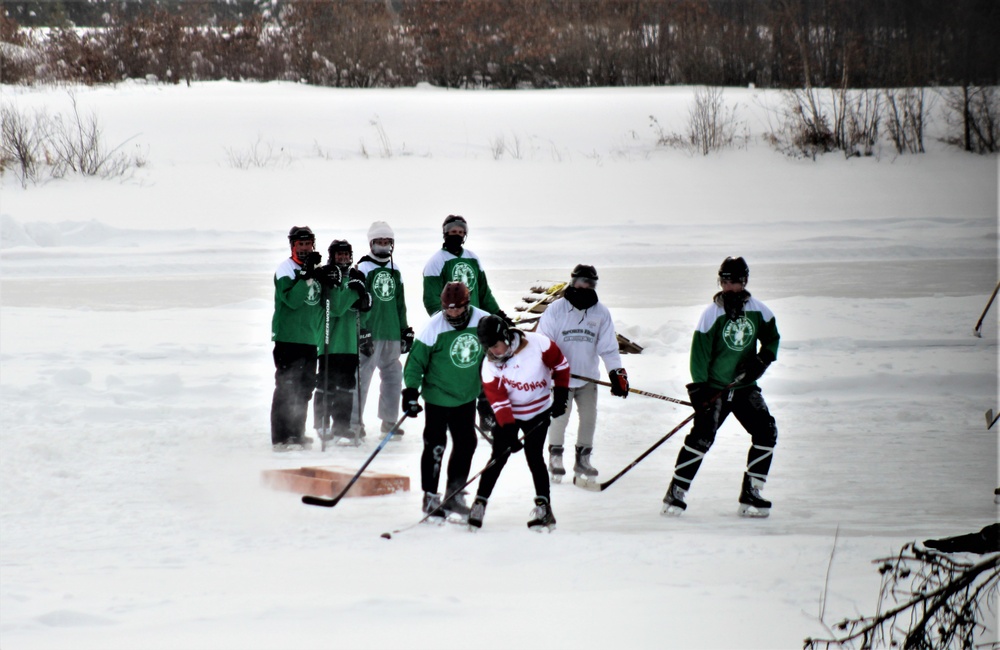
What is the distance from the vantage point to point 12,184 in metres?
20.9

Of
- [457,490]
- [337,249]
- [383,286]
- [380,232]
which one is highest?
[380,232]

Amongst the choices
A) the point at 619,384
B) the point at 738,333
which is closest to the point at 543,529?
the point at 619,384

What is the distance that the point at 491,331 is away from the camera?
608 cm

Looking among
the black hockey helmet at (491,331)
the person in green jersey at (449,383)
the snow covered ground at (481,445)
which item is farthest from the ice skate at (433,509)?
the black hockey helmet at (491,331)

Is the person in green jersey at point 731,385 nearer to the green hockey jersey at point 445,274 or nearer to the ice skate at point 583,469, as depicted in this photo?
the ice skate at point 583,469

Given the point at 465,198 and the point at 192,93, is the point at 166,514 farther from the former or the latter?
the point at 192,93

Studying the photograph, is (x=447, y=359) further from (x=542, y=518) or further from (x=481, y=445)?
(x=481, y=445)

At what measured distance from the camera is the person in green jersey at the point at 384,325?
28.5ft

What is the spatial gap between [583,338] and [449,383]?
134 centimetres

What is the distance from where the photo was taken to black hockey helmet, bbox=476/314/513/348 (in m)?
6.08

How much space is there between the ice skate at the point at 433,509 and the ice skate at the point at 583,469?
1.28m

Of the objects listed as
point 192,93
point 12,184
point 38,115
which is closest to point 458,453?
point 12,184

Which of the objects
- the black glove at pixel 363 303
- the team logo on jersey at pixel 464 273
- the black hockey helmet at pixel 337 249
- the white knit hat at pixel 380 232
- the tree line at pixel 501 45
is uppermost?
the tree line at pixel 501 45

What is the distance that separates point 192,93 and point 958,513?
78.3 ft
